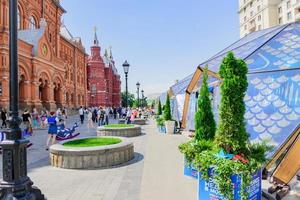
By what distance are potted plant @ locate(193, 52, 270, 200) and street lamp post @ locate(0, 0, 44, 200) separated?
3.14 metres

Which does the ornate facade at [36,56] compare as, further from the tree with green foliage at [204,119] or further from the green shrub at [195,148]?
the green shrub at [195,148]

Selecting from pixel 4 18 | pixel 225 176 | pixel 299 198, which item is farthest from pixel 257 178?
pixel 4 18

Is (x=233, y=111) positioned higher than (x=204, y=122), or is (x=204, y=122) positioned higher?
(x=233, y=111)

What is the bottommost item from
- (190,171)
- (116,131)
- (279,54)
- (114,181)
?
(114,181)

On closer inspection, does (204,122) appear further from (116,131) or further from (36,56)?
(36,56)

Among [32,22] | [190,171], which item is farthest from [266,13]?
[190,171]

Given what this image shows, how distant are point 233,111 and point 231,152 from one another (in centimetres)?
75

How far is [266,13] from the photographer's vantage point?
185ft

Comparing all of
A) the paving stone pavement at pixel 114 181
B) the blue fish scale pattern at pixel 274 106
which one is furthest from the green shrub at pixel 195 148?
the blue fish scale pattern at pixel 274 106

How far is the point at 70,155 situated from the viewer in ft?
26.1

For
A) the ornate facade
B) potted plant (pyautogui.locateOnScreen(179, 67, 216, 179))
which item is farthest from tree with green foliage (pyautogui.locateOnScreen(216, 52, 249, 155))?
the ornate facade

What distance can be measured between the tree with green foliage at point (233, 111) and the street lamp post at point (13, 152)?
11.8 ft

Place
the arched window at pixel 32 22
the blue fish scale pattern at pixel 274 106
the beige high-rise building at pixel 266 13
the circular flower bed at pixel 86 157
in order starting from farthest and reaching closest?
1. the beige high-rise building at pixel 266 13
2. the arched window at pixel 32 22
3. the circular flower bed at pixel 86 157
4. the blue fish scale pattern at pixel 274 106

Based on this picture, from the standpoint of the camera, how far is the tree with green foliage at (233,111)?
455 cm
